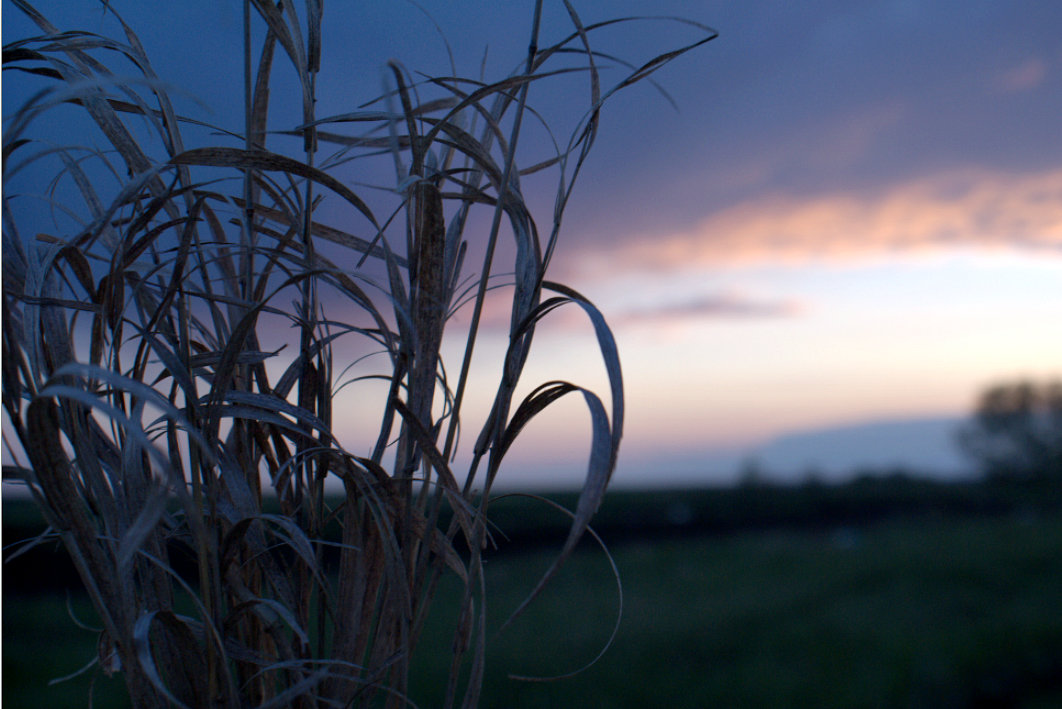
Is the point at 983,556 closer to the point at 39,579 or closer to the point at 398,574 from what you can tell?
the point at 398,574

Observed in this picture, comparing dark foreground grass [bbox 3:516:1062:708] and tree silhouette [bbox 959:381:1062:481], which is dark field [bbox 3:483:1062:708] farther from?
tree silhouette [bbox 959:381:1062:481]

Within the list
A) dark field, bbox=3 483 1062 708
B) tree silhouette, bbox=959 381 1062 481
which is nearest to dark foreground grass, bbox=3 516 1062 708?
dark field, bbox=3 483 1062 708

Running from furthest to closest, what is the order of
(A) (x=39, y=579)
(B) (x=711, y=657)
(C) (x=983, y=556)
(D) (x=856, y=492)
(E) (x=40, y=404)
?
(D) (x=856, y=492)
(C) (x=983, y=556)
(A) (x=39, y=579)
(B) (x=711, y=657)
(E) (x=40, y=404)

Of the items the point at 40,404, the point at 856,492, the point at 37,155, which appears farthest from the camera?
the point at 856,492

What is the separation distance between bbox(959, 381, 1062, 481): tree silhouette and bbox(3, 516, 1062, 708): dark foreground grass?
286 inches

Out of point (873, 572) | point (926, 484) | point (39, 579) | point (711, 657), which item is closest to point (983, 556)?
point (873, 572)

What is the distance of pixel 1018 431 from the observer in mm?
12883

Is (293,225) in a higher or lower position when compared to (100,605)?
higher

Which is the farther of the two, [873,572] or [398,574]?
[873,572]

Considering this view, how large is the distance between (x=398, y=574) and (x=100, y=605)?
16 cm

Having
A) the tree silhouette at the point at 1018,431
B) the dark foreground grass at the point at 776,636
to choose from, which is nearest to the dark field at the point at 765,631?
the dark foreground grass at the point at 776,636

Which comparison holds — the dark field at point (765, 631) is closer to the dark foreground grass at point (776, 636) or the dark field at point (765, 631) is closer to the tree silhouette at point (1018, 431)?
the dark foreground grass at point (776, 636)

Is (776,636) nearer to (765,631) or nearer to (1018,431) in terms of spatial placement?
(765,631)

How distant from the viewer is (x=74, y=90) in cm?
35
